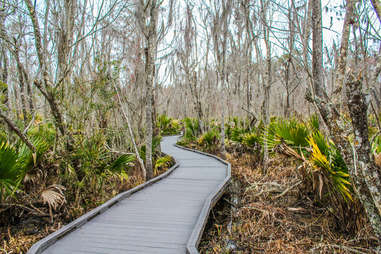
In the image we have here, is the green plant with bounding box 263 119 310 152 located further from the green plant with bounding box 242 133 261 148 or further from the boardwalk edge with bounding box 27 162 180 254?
the boardwalk edge with bounding box 27 162 180 254

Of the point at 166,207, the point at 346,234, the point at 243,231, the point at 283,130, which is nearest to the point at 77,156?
the point at 166,207

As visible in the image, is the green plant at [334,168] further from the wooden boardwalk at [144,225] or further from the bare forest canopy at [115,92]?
the wooden boardwalk at [144,225]

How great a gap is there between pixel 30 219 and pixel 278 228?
4070 mm

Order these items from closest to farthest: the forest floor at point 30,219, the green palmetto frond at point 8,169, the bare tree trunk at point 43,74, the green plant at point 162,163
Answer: the green palmetto frond at point 8,169
the forest floor at point 30,219
the bare tree trunk at point 43,74
the green plant at point 162,163

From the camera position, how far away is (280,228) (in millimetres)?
4273

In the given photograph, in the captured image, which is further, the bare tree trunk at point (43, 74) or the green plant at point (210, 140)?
the green plant at point (210, 140)

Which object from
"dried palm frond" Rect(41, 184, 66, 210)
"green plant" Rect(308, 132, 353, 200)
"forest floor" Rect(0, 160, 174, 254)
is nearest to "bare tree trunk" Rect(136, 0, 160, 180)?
"forest floor" Rect(0, 160, 174, 254)

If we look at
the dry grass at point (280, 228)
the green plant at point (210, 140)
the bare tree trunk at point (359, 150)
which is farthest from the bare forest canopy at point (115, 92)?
the green plant at point (210, 140)

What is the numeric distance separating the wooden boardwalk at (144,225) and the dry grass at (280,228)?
1.72ft

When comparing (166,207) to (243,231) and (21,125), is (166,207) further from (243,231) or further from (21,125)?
(21,125)

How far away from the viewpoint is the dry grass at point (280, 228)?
3.54 metres

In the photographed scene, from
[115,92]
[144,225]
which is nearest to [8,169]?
[144,225]

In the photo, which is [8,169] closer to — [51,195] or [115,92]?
[51,195]

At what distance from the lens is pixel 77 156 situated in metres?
4.54
